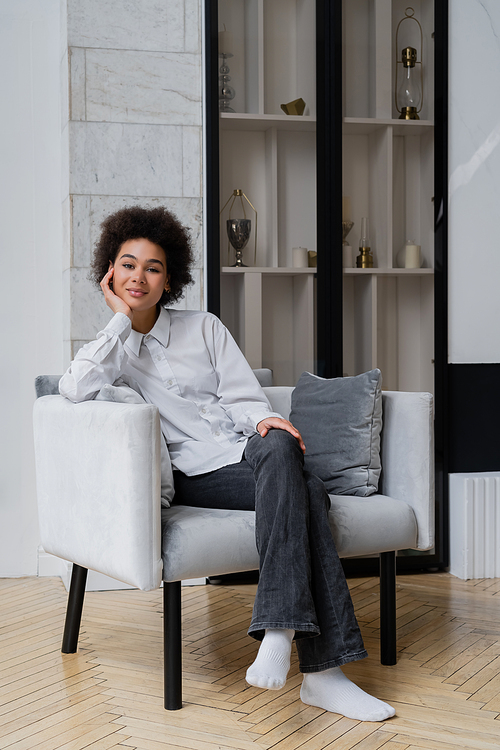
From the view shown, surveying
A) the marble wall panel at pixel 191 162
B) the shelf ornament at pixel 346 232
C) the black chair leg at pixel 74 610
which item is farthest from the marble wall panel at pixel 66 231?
the black chair leg at pixel 74 610

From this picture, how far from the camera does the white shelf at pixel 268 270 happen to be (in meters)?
2.90

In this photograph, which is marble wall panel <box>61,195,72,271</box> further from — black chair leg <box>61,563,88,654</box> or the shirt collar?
black chair leg <box>61,563,88,654</box>

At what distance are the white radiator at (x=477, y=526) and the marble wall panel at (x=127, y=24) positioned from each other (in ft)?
6.56

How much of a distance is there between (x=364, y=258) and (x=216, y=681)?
172 cm

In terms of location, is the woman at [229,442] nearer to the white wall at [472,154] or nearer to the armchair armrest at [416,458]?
the armchair armrest at [416,458]

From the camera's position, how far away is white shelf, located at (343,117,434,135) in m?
2.97

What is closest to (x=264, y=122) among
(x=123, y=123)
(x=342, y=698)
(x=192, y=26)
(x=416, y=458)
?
(x=192, y=26)

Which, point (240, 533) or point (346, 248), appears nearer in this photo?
point (240, 533)

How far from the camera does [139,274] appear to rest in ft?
6.80

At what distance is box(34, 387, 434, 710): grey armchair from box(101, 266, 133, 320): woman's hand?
0.29 meters

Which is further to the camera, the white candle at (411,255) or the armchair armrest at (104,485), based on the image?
the white candle at (411,255)

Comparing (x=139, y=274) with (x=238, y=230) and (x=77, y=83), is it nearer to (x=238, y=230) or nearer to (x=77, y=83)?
(x=238, y=230)

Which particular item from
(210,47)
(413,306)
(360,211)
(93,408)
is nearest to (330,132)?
(360,211)

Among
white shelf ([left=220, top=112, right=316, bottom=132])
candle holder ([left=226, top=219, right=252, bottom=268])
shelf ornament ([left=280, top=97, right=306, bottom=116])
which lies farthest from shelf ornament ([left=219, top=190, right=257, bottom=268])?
shelf ornament ([left=280, top=97, right=306, bottom=116])
